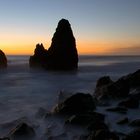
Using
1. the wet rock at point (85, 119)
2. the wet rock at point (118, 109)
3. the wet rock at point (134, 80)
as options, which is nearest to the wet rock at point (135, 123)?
the wet rock at point (85, 119)

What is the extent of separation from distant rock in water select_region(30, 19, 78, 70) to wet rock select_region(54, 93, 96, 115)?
60114mm

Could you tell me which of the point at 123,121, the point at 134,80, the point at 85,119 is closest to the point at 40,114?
the point at 85,119

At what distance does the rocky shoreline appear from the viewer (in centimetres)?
→ 1519

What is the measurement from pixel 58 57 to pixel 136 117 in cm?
6301

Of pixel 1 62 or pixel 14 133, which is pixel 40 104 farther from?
pixel 1 62

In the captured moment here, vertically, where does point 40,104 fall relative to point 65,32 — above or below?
below

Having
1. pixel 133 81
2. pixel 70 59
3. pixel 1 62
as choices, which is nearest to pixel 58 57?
pixel 70 59

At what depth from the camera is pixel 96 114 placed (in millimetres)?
18281

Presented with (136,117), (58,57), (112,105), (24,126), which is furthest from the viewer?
(58,57)

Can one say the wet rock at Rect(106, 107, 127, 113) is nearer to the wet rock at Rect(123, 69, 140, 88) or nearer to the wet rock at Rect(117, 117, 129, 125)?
the wet rock at Rect(117, 117, 129, 125)

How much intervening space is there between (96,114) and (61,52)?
209 feet

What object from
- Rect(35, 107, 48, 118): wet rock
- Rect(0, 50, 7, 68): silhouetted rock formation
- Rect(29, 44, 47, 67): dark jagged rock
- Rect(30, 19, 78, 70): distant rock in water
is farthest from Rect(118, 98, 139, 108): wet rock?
Rect(0, 50, 7, 68): silhouetted rock formation

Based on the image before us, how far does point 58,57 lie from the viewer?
8081 cm

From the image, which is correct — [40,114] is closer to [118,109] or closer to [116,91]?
[118,109]
